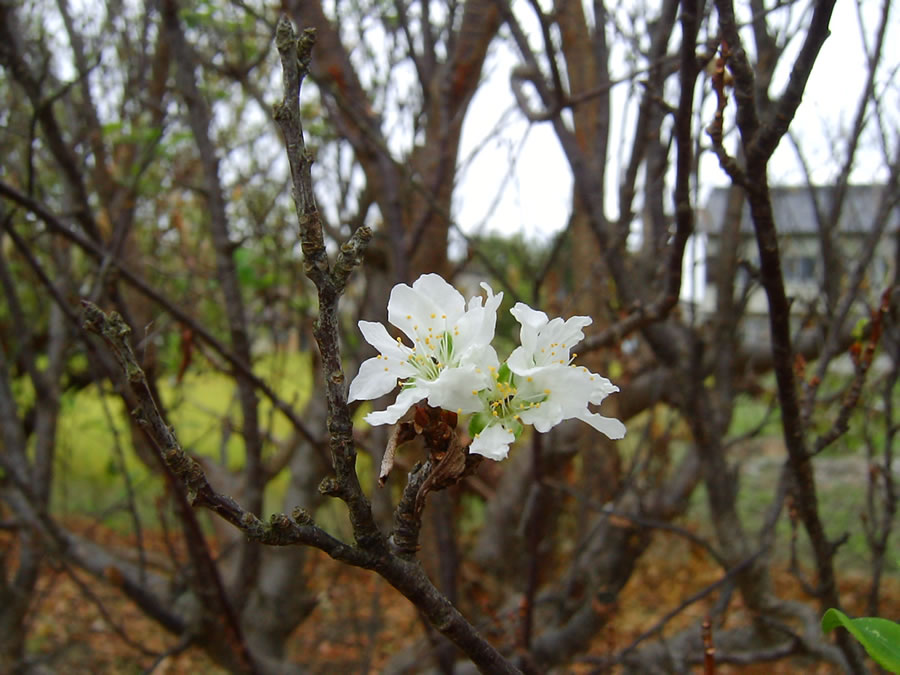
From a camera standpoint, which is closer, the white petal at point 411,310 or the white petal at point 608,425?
the white petal at point 608,425

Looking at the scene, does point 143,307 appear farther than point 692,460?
Yes

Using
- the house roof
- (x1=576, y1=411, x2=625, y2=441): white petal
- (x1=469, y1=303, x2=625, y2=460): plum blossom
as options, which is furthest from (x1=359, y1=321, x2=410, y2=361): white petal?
the house roof

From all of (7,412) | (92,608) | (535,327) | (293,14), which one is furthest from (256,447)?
(92,608)

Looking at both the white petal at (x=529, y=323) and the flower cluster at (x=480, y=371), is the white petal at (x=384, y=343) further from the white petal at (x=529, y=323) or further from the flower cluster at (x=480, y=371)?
the white petal at (x=529, y=323)

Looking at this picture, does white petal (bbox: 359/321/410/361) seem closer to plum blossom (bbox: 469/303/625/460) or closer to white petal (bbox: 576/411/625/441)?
plum blossom (bbox: 469/303/625/460)

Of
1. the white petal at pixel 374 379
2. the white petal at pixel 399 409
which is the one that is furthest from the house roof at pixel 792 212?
the white petal at pixel 399 409

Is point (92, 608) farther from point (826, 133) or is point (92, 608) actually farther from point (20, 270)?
point (826, 133)

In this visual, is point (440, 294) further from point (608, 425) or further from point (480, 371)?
point (608, 425)
